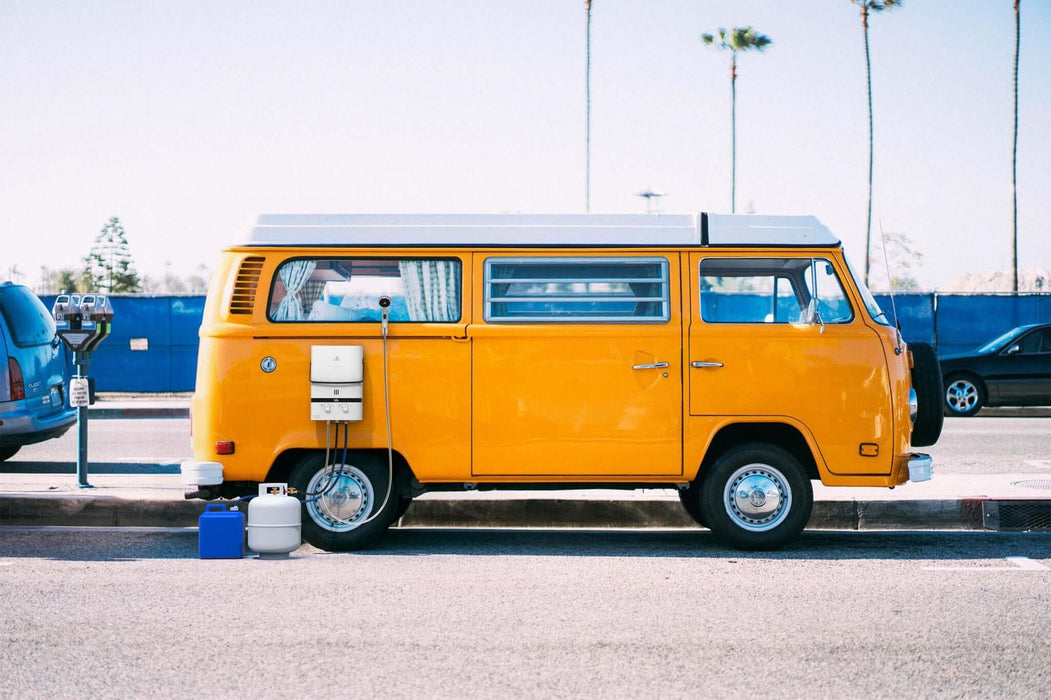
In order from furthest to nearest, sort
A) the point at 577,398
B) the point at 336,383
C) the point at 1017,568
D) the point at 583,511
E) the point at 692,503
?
1. the point at 583,511
2. the point at 692,503
3. the point at 577,398
4. the point at 336,383
5. the point at 1017,568

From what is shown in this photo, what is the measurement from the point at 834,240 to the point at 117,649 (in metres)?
5.14

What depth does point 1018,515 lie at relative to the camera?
851 cm

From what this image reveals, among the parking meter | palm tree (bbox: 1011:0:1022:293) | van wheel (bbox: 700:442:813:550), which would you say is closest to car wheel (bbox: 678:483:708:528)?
van wheel (bbox: 700:442:813:550)

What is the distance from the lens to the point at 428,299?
778 cm

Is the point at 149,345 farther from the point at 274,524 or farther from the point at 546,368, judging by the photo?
the point at 546,368

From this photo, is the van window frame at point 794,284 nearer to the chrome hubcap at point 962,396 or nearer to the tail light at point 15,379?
the tail light at point 15,379

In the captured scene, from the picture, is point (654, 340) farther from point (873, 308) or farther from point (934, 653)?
point (934, 653)

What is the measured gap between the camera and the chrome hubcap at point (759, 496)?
7.67 m

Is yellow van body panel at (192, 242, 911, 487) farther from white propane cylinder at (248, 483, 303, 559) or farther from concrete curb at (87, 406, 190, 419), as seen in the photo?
concrete curb at (87, 406, 190, 419)

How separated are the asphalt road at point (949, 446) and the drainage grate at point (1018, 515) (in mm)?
2953

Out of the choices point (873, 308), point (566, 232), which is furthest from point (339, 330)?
point (873, 308)

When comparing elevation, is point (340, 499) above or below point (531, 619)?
above

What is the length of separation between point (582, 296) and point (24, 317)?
22.9 feet

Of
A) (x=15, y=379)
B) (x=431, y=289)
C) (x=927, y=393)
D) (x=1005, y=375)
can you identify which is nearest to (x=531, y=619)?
(x=431, y=289)
